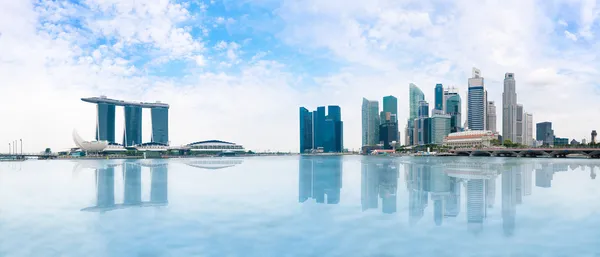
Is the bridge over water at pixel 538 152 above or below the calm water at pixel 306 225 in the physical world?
below

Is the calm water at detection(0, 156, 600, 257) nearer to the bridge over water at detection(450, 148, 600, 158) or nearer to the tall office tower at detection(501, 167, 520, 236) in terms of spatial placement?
the tall office tower at detection(501, 167, 520, 236)

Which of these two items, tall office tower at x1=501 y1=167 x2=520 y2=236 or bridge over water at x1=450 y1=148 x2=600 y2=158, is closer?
tall office tower at x1=501 y1=167 x2=520 y2=236

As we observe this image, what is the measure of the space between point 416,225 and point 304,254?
718 cm

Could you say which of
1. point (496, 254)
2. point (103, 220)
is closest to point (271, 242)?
point (496, 254)

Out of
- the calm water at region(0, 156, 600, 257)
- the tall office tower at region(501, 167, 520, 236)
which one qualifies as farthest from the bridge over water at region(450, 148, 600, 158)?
the calm water at region(0, 156, 600, 257)

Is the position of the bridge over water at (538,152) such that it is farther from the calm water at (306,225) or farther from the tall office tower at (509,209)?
the calm water at (306,225)

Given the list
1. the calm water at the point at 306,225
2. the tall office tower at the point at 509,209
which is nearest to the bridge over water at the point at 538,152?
the tall office tower at the point at 509,209

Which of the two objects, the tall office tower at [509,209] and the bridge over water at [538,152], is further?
the bridge over water at [538,152]

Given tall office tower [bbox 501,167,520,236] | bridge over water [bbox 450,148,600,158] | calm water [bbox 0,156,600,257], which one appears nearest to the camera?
calm water [bbox 0,156,600,257]

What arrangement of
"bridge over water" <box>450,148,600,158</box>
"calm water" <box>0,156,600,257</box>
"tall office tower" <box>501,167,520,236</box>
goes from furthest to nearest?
"bridge over water" <box>450,148,600,158</box> → "tall office tower" <box>501,167,520,236</box> → "calm water" <box>0,156,600,257</box>

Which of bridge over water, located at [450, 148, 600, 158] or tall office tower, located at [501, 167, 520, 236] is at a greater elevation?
A: tall office tower, located at [501, 167, 520, 236]

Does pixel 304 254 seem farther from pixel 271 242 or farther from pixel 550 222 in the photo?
pixel 550 222

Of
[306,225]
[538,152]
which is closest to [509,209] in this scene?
[306,225]

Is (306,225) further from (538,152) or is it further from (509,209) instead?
(538,152)
